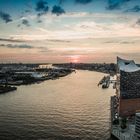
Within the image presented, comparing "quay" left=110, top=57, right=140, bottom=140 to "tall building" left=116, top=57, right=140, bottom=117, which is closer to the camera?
"quay" left=110, top=57, right=140, bottom=140

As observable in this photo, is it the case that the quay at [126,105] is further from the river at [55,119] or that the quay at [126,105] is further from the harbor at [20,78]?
the harbor at [20,78]

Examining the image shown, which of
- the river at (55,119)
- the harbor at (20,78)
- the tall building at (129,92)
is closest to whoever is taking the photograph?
the river at (55,119)

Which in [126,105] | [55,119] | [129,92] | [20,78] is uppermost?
[129,92]

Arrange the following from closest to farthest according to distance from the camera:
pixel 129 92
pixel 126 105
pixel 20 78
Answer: pixel 126 105 < pixel 129 92 < pixel 20 78

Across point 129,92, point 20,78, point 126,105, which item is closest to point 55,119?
point 126,105

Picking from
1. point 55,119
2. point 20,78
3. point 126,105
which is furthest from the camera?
point 20,78

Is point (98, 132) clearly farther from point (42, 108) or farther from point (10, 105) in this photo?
point (10, 105)

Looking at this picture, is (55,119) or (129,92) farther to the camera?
(129,92)

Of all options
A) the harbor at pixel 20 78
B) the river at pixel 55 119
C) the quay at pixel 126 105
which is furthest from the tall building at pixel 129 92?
the harbor at pixel 20 78

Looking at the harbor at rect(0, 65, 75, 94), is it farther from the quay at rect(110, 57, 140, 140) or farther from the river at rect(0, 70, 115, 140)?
the quay at rect(110, 57, 140, 140)

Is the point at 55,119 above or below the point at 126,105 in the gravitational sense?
below

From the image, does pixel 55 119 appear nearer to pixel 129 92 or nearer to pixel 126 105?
pixel 126 105

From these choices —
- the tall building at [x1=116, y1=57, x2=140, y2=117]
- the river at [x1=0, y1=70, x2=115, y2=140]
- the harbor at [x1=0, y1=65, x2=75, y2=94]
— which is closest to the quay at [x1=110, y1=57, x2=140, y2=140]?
the tall building at [x1=116, y1=57, x2=140, y2=117]
